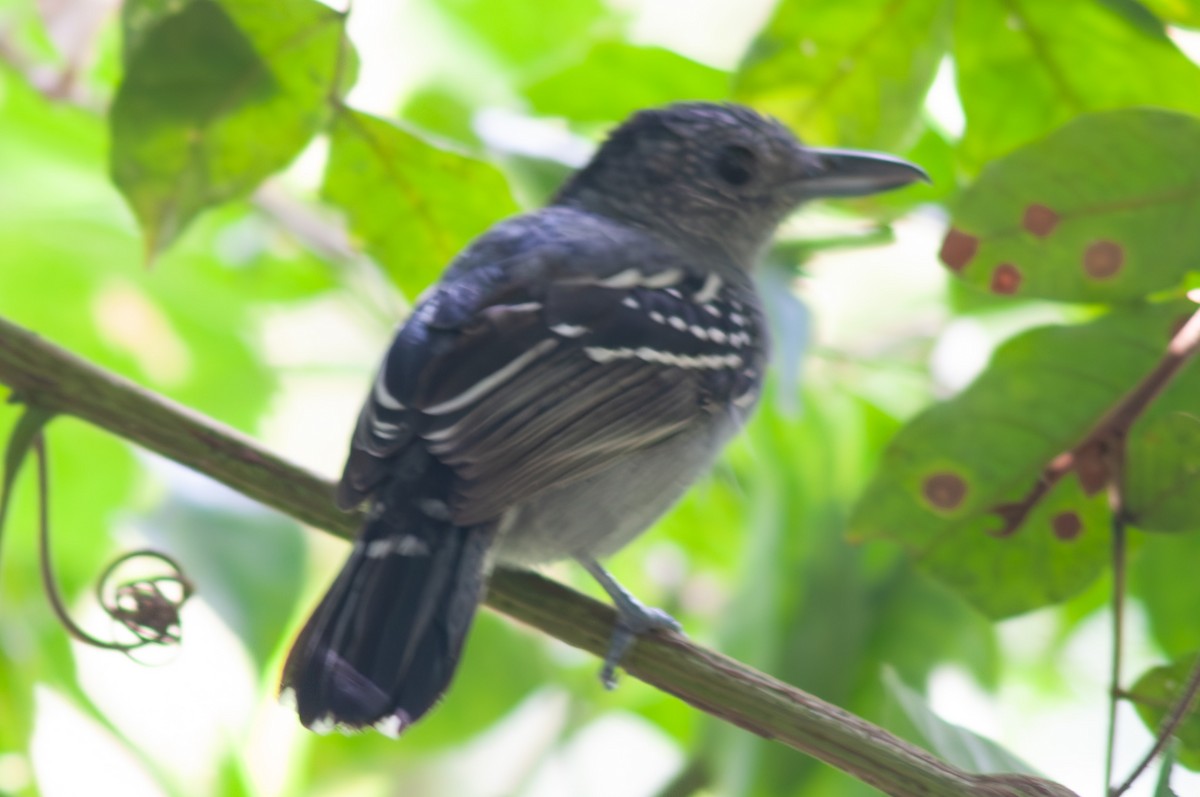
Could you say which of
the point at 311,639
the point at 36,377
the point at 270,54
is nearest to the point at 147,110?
the point at 270,54

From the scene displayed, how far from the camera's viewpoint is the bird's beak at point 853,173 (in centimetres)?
247

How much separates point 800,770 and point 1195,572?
0.72 metres

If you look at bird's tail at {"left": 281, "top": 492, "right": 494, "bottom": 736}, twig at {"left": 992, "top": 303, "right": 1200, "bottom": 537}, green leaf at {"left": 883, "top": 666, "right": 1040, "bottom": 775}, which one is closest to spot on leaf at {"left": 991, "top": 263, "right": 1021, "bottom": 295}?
twig at {"left": 992, "top": 303, "right": 1200, "bottom": 537}

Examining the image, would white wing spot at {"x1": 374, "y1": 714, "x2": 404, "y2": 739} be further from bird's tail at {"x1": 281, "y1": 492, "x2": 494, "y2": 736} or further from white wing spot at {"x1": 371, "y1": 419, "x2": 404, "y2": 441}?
white wing spot at {"x1": 371, "y1": 419, "x2": 404, "y2": 441}

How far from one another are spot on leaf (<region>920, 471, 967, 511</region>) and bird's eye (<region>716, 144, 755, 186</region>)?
1243 mm

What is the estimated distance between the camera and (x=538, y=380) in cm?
214

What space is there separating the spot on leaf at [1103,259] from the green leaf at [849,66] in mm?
434

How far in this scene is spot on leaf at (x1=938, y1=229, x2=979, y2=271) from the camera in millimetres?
1898

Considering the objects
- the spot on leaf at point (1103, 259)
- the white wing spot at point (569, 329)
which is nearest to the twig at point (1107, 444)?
the spot on leaf at point (1103, 259)

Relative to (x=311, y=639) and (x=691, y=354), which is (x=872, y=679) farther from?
(x=311, y=639)

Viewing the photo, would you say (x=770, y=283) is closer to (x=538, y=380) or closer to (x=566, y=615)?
Answer: (x=538, y=380)

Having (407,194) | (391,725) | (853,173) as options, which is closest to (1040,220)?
(853,173)

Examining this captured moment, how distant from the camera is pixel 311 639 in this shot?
1.82 meters

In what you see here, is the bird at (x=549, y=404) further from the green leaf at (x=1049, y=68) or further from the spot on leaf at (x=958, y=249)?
the spot on leaf at (x=958, y=249)
